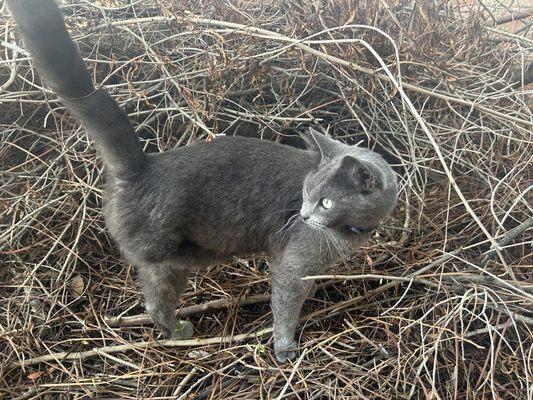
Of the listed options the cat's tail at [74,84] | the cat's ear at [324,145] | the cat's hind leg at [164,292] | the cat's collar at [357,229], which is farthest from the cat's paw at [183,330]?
the cat's ear at [324,145]

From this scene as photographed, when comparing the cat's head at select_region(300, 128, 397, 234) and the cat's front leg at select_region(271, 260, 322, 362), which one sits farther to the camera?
the cat's front leg at select_region(271, 260, 322, 362)

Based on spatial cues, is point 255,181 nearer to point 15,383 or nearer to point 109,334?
point 109,334

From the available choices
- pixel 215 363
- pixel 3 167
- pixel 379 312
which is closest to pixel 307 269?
pixel 379 312

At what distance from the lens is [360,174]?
189 cm

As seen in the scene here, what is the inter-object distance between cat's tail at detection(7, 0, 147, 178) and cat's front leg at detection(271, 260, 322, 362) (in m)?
0.78

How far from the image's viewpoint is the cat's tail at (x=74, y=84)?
5.09 feet

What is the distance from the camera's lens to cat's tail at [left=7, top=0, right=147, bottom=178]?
1553mm

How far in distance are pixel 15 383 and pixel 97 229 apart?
0.85 meters

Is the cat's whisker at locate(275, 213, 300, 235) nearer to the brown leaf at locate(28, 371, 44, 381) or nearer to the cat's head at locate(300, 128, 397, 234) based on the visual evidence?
the cat's head at locate(300, 128, 397, 234)

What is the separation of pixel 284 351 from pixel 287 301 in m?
0.24

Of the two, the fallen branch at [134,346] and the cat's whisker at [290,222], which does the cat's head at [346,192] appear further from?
the fallen branch at [134,346]

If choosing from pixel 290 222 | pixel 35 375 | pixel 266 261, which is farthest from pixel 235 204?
pixel 35 375

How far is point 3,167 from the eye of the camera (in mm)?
2820

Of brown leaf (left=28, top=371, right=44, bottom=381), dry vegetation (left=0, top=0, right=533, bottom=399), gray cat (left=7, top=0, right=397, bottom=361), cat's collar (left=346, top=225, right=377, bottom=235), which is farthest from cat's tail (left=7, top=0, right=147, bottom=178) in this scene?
brown leaf (left=28, top=371, right=44, bottom=381)
